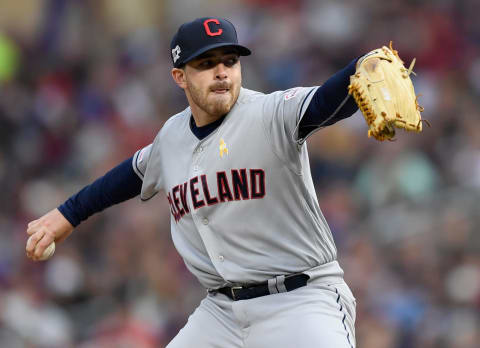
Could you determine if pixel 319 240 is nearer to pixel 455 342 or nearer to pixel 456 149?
pixel 455 342

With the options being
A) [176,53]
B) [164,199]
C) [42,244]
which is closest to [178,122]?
[176,53]

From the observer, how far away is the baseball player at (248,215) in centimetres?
391

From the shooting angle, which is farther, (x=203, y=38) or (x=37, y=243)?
(x=37, y=243)

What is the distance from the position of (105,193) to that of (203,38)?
103 cm

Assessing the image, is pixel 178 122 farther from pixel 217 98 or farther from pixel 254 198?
pixel 254 198

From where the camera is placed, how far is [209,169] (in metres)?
4.07

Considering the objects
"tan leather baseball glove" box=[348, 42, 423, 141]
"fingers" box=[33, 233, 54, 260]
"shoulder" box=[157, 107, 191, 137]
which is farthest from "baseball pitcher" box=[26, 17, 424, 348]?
"fingers" box=[33, 233, 54, 260]

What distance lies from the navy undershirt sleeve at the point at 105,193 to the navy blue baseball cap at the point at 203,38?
0.72 meters

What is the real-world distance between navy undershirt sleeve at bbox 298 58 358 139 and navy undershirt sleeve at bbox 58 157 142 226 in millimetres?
1203

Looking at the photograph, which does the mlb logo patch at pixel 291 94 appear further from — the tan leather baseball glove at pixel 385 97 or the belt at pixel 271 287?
the belt at pixel 271 287

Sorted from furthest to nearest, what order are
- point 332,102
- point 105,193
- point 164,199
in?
1. point 164,199
2. point 105,193
3. point 332,102

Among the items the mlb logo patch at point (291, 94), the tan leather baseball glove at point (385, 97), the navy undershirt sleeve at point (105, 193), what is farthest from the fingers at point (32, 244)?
the tan leather baseball glove at point (385, 97)

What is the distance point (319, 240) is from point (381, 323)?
3.58 meters

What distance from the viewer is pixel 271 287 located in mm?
3990
